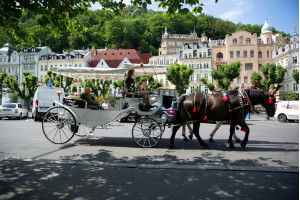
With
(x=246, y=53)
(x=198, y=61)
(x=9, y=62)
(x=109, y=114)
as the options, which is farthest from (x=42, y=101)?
(x=9, y=62)

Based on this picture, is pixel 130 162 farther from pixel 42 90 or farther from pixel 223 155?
pixel 42 90

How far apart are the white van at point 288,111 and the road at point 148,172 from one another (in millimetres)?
14514

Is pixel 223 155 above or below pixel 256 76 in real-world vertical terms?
below

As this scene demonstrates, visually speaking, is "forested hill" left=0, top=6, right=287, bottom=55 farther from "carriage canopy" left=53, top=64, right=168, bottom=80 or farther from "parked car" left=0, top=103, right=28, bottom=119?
"carriage canopy" left=53, top=64, right=168, bottom=80

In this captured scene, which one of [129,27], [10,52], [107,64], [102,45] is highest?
[129,27]

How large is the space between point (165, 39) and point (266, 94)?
85988 millimetres

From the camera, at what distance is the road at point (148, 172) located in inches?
152

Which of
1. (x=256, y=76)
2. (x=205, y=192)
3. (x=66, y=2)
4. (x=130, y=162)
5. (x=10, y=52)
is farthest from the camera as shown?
(x=10, y=52)

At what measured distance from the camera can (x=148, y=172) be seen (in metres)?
4.92

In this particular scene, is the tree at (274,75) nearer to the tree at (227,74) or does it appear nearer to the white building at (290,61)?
the tree at (227,74)

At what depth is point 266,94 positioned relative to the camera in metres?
7.84

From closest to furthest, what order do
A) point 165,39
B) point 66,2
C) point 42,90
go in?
point 66,2 → point 42,90 → point 165,39

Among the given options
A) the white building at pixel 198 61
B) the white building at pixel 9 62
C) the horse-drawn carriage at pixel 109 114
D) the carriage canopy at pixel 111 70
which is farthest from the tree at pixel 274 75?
Answer: the white building at pixel 9 62

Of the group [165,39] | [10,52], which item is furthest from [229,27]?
[10,52]
